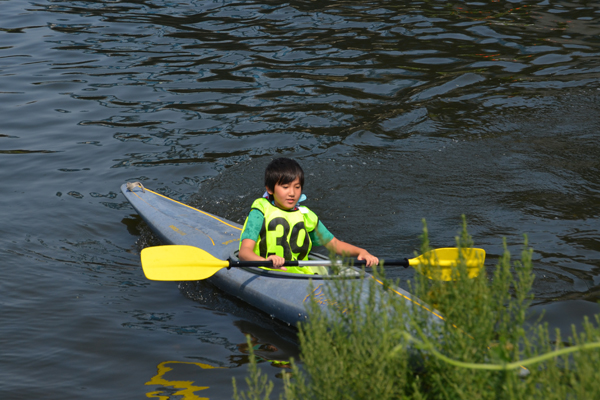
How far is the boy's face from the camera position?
4.84 metres

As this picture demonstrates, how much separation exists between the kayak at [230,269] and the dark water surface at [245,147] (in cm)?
16

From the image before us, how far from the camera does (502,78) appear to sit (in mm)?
10180

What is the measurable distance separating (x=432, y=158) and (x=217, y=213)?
9.35 feet

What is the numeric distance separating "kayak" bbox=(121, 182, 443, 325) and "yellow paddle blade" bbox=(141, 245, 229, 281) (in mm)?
267

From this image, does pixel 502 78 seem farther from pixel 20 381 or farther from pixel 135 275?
pixel 20 381

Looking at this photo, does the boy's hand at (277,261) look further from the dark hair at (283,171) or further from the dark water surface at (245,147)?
the dark hair at (283,171)

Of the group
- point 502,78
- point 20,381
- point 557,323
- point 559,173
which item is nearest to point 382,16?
point 502,78

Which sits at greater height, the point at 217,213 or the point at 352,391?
the point at 352,391

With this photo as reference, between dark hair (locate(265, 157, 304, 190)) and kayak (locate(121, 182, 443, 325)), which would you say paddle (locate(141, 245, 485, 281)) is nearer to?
kayak (locate(121, 182, 443, 325))

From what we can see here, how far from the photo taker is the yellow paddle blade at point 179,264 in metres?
4.79

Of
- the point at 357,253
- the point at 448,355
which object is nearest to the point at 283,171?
the point at 357,253

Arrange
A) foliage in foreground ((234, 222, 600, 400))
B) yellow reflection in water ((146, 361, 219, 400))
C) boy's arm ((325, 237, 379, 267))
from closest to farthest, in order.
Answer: foliage in foreground ((234, 222, 600, 400)) < yellow reflection in water ((146, 361, 219, 400)) < boy's arm ((325, 237, 379, 267))

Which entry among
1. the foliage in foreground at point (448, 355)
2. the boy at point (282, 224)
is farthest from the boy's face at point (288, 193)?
the foliage in foreground at point (448, 355)

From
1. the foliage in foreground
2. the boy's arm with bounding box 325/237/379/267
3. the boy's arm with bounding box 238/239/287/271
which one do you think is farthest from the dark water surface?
the foliage in foreground
